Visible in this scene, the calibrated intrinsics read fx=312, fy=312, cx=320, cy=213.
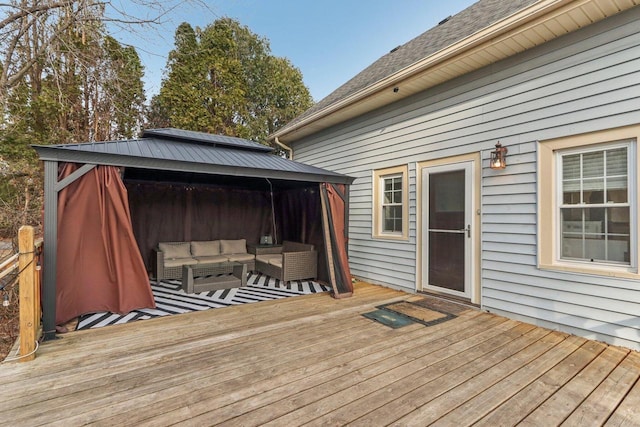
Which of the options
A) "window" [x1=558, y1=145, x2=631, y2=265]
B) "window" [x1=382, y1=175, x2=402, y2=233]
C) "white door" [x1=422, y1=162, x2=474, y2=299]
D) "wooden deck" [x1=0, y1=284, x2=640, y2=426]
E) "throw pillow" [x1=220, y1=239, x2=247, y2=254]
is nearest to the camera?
"wooden deck" [x1=0, y1=284, x2=640, y2=426]

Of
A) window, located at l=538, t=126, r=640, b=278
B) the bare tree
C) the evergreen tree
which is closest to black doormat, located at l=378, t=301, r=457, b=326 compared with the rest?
window, located at l=538, t=126, r=640, b=278

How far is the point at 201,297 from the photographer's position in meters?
4.87

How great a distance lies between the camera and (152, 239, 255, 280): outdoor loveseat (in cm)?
585

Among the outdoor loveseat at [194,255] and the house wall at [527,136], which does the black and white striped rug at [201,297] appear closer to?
the outdoor loveseat at [194,255]

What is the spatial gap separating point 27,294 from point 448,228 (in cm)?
494

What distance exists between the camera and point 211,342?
3.12 meters

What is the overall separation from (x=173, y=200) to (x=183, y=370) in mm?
4942

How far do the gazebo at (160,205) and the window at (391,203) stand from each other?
2.64 ft

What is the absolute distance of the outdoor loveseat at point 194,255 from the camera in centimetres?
585

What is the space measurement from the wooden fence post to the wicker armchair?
354cm

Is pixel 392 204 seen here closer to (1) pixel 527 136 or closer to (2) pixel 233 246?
(1) pixel 527 136

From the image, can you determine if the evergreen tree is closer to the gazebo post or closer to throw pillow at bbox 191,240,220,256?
throw pillow at bbox 191,240,220,256

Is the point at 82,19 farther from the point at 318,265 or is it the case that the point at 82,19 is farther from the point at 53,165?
the point at 318,265

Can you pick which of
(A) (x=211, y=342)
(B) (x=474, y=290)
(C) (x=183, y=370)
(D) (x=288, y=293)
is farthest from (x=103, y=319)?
(B) (x=474, y=290)
